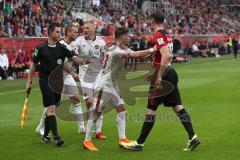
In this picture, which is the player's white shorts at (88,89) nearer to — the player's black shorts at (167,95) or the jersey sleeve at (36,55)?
the jersey sleeve at (36,55)

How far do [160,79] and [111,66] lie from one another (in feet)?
3.55

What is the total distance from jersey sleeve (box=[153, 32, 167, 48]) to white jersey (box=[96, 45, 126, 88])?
27.1 inches

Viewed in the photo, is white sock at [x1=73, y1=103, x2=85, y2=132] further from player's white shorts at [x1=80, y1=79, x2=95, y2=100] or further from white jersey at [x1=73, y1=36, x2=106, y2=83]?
white jersey at [x1=73, y1=36, x2=106, y2=83]

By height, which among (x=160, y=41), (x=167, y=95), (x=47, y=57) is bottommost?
(x=167, y=95)

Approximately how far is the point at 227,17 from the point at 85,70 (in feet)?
213

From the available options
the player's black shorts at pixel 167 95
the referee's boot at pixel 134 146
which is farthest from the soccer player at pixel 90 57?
the player's black shorts at pixel 167 95

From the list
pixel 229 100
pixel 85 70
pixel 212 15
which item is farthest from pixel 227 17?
pixel 85 70

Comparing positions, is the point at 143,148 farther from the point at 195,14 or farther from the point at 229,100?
the point at 195,14

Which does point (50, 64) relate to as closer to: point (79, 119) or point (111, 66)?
point (111, 66)

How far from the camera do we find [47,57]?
1073 centimetres

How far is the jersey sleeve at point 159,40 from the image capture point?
31.4ft

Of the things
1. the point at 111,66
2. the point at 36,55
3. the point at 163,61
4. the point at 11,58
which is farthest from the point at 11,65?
the point at 163,61

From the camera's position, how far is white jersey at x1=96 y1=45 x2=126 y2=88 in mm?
10039

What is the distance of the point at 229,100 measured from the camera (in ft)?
58.3
